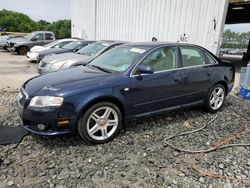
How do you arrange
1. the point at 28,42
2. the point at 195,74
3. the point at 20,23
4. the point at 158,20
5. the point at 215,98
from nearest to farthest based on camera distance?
1. the point at 195,74
2. the point at 215,98
3. the point at 158,20
4. the point at 28,42
5. the point at 20,23

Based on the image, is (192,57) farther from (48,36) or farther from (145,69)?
(48,36)

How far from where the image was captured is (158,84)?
12.5 feet

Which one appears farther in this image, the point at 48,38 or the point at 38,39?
the point at 48,38

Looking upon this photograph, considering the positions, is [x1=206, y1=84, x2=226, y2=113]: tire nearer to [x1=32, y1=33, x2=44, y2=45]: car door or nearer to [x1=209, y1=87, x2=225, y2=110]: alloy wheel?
[x1=209, y1=87, x2=225, y2=110]: alloy wheel

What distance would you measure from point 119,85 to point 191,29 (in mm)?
7495

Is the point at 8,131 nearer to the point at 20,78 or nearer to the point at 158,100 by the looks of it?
the point at 158,100

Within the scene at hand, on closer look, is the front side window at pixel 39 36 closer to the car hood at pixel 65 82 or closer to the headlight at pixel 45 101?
the car hood at pixel 65 82

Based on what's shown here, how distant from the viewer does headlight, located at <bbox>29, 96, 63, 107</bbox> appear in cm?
304

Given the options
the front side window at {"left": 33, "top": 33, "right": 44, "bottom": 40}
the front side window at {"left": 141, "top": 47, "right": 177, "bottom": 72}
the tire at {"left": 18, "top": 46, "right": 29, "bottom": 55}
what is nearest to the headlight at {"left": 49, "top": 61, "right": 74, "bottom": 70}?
the front side window at {"left": 141, "top": 47, "right": 177, "bottom": 72}

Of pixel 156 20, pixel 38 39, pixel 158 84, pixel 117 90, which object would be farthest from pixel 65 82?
pixel 38 39

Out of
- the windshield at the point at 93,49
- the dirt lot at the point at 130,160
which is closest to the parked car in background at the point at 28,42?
the windshield at the point at 93,49

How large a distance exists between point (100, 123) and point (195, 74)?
2075 millimetres

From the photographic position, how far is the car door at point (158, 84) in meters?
3.62

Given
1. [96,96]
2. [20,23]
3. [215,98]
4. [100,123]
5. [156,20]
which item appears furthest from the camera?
[20,23]
